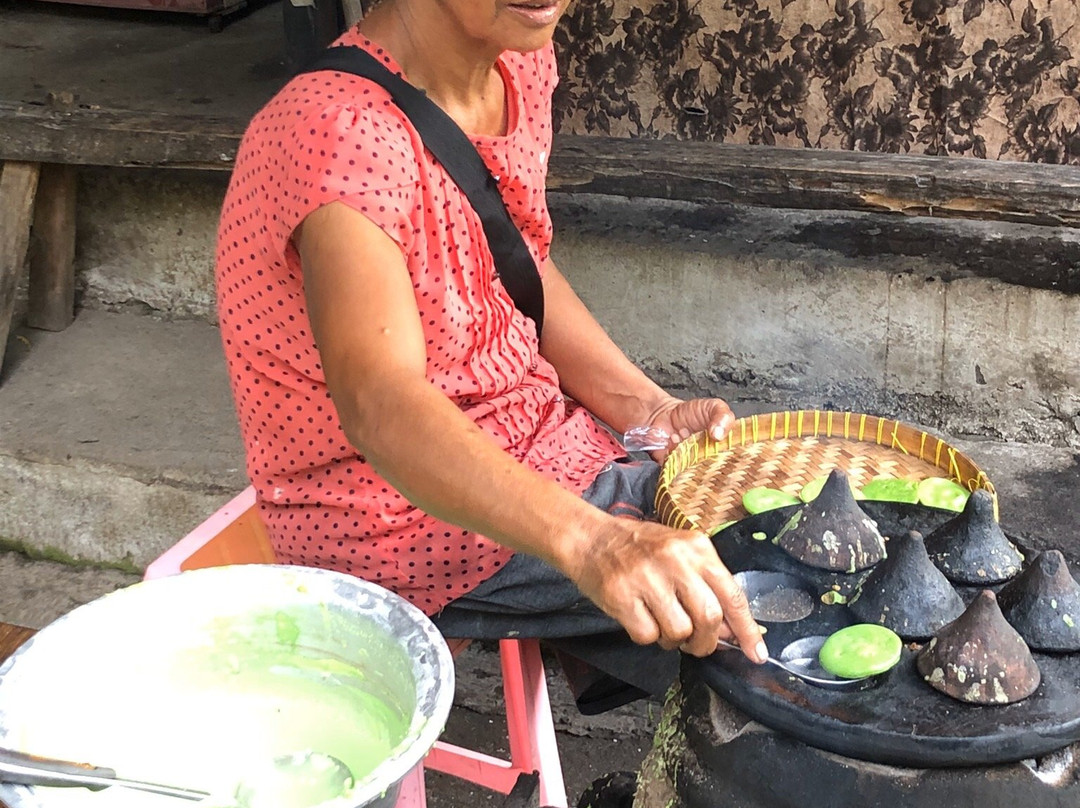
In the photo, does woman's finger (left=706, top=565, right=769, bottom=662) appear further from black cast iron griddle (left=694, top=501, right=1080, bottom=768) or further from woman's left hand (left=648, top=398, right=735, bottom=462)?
woman's left hand (left=648, top=398, right=735, bottom=462)

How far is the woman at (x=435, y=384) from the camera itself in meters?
1.32

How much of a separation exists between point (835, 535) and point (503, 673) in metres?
0.72

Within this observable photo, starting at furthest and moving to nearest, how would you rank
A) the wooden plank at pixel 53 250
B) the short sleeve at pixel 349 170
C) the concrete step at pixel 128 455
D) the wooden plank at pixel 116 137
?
the wooden plank at pixel 53 250
the wooden plank at pixel 116 137
the concrete step at pixel 128 455
the short sleeve at pixel 349 170

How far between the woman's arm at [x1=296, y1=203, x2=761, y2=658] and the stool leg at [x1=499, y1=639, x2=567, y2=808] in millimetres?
579

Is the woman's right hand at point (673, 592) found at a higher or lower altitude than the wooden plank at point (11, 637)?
higher

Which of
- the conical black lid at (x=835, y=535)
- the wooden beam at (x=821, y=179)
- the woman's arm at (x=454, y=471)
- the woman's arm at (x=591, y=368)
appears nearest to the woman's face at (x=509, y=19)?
the woman's arm at (x=454, y=471)

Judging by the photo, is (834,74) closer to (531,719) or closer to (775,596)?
(531,719)

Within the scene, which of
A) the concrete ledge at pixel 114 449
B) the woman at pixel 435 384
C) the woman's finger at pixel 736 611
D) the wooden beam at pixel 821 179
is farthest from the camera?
the concrete ledge at pixel 114 449

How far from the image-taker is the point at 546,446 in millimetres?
1894

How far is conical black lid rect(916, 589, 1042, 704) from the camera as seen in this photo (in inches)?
45.7

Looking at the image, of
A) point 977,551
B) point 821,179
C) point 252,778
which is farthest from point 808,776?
point 821,179

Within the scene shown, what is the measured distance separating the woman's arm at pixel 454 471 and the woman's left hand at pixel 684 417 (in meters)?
0.62

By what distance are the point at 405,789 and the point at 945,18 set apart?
8.12 feet

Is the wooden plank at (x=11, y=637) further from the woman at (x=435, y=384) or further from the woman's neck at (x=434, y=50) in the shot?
the woman's neck at (x=434, y=50)
